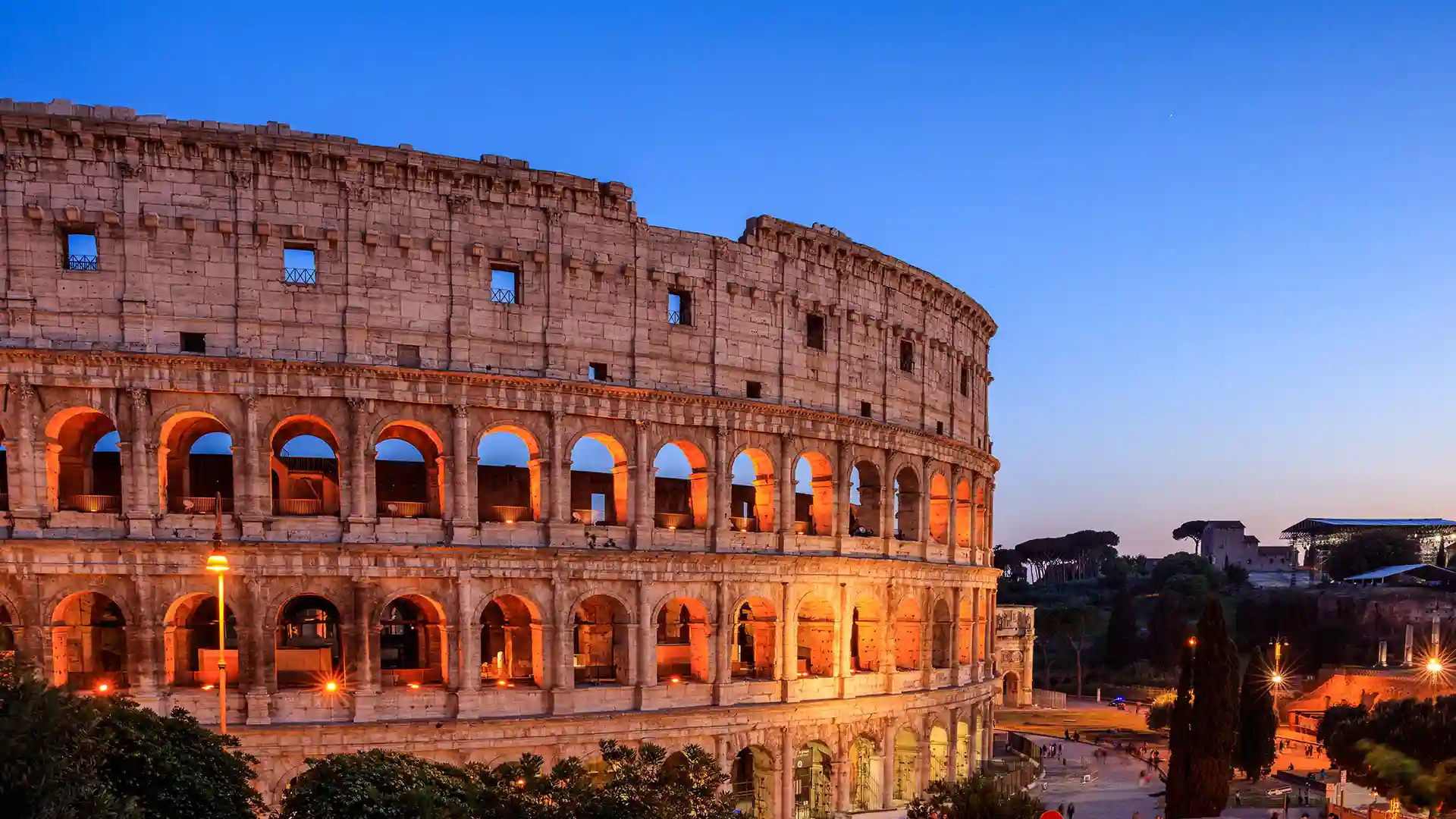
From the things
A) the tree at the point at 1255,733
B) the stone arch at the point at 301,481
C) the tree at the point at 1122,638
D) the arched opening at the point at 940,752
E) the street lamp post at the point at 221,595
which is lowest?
the tree at the point at 1122,638

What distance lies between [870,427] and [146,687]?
19460mm

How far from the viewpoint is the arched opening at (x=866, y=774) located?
30.5 m

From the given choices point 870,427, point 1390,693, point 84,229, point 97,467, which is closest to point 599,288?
point 870,427

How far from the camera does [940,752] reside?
3438 centimetres

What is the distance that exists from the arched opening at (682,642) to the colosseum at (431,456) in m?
0.11

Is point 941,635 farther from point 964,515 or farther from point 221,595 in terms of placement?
point 221,595

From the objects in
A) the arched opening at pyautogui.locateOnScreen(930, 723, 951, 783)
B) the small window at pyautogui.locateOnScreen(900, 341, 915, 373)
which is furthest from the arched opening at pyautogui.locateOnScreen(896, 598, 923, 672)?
the small window at pyautogui.locateOnScreen(900, 341, 915, 373)

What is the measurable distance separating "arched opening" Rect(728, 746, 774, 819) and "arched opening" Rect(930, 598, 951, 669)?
8.32m

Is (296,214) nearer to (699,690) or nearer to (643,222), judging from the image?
(643,222)

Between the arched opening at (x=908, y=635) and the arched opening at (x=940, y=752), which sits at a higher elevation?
the arched opening at (x=908, y=635)

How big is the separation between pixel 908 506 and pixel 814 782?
29.8ft

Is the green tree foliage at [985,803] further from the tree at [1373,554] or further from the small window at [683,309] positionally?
the tree at [1373,554]

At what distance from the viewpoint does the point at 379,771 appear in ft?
52.5

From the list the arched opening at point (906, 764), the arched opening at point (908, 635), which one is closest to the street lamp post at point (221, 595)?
the arched opening at point (908, 635)
